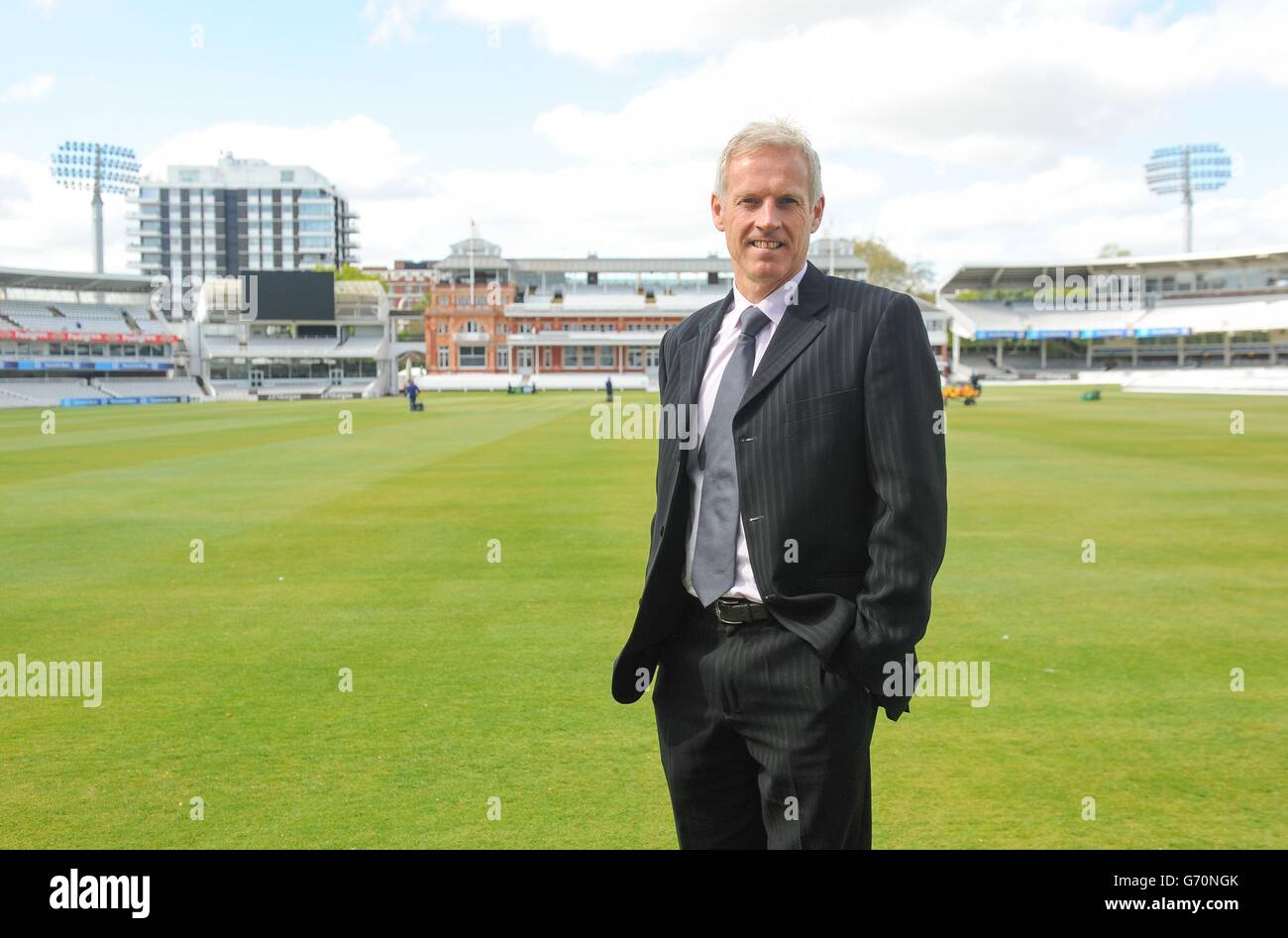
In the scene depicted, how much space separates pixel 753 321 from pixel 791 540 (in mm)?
678

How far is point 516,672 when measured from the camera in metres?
7.33

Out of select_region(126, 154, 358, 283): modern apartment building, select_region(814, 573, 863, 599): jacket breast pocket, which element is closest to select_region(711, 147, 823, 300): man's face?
select_region(814, 573, 863, 599): jacket breast pocket

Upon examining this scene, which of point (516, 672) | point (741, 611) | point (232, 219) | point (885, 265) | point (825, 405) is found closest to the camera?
point (825, 405)

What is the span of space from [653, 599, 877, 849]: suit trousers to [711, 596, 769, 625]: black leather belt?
0.9 inches

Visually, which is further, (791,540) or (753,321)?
(753,321)

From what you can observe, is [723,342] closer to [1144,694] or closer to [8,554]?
[1144,694]

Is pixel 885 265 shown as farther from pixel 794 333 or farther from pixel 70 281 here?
pixel 794 333

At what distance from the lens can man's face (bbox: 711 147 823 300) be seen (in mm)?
2865

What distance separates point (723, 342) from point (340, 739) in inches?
159

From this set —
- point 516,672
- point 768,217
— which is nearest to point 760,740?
point 768,217

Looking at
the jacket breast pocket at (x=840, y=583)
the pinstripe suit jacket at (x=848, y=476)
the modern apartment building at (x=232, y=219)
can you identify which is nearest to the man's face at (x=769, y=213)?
the pinstripe suit jacket at (x=848, y=476)

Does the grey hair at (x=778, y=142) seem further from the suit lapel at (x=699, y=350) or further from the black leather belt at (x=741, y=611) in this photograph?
the black leather belt at (x=741, y=611)
